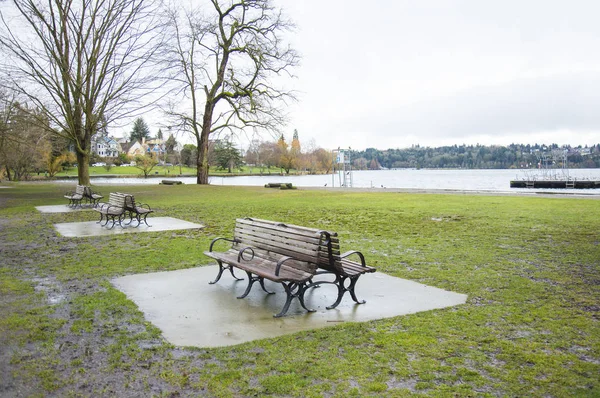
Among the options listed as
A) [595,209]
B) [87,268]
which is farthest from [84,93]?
[595,209]

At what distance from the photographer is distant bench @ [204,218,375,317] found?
5.62 metres

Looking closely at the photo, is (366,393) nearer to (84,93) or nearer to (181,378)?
(181,378)

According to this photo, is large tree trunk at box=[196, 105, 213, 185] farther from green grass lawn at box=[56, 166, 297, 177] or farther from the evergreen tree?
the evergreen tree

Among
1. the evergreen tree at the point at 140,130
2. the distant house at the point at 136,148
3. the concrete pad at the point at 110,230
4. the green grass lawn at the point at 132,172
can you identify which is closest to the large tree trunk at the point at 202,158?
the concrete pad at the point at 110,230

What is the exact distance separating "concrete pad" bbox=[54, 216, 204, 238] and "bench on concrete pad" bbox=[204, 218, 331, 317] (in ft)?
20.4

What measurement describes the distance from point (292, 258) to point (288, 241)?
35cm

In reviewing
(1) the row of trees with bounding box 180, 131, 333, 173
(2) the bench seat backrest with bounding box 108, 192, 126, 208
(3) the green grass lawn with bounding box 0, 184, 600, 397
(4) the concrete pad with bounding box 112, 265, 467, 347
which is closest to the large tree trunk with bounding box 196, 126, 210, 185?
(2) the bench seat backrest with bounding box 108, 192, 126, 208

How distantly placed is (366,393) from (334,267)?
2273 millimetres

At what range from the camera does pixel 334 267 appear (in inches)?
225

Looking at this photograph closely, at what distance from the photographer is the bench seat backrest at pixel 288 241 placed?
5.69 metres

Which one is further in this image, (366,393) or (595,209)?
(595,209)

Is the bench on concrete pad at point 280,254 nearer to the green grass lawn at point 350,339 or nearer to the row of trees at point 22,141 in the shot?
the green grass lawn at point 350,339

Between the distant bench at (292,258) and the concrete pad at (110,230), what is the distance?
20.8 ft

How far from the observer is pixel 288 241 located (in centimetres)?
618
